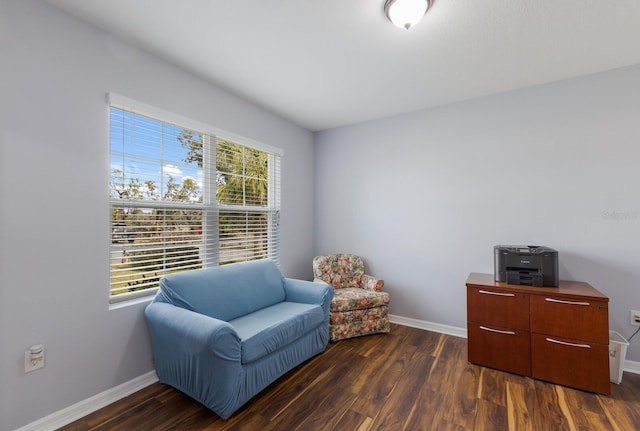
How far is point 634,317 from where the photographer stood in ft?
7.57

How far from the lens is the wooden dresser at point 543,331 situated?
201 centimetres

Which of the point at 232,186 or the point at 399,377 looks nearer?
the point at 399,377

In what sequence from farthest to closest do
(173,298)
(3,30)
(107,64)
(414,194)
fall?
(414,194), (173,298), (107,64), (3,30)

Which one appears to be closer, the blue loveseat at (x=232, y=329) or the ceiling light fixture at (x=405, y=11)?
the ceiling light fixture at (x=405, y=11)

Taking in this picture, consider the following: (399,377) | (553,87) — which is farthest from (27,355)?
(553,87)

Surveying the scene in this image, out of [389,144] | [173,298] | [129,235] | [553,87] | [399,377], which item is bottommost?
[399,377]

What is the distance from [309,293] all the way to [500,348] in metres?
1.68

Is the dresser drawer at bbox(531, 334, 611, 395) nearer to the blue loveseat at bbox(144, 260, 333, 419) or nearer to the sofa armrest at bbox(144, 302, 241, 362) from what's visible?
the blue loveseat at bbox(144, 260, 333, 419)

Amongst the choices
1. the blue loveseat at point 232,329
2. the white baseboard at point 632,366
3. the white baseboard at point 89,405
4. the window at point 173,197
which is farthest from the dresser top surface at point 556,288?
the white baseboard at point 89,405

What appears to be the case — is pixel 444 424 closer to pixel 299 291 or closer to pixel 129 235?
pixel 299 291

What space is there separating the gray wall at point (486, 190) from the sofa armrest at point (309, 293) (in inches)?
Answer: 43.2

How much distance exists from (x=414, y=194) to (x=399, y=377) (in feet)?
6.30

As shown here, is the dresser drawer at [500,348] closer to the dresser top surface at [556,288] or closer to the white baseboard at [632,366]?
the dresser top surface at [556,288]

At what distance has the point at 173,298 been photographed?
6.78ft
